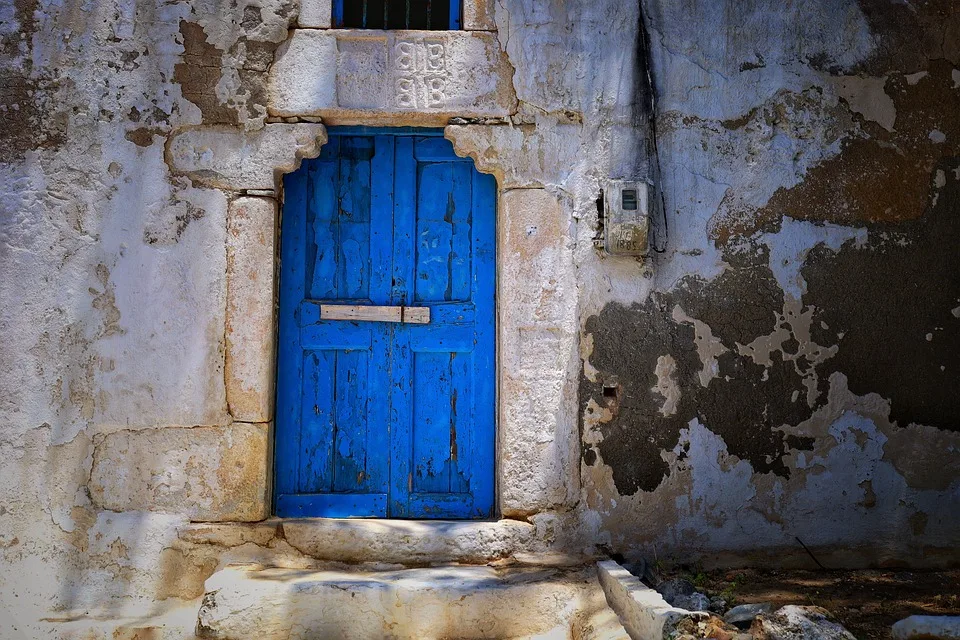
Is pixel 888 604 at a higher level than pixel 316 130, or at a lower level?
lower

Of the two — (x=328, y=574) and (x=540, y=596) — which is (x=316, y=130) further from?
(x=540, y=596)

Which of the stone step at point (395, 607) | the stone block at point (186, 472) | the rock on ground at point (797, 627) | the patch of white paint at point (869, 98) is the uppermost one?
the patch of white paint at point (869, 98)

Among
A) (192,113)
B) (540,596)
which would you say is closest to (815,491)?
(540,596)

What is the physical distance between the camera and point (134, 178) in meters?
3.92

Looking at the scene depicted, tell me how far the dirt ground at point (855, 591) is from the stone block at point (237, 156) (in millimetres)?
2615

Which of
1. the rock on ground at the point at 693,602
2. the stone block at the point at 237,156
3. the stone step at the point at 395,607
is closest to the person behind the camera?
the rock on ground at the point at 693,602

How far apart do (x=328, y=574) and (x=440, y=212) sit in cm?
175

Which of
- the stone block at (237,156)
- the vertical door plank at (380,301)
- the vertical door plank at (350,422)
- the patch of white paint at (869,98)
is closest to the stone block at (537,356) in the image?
the vertical door plank at (380,301)

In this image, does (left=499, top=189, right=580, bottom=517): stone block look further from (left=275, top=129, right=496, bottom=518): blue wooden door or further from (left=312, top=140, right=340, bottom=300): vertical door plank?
(left=312, top=140, right=340, bottom=300): vertical door plank

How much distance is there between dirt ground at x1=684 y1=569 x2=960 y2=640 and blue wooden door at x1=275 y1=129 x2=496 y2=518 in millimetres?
1177

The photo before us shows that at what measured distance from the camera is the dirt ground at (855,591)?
3109 millimetres

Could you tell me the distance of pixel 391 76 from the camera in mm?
3947

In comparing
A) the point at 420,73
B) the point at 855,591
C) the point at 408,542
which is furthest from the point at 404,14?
the point at 855,591

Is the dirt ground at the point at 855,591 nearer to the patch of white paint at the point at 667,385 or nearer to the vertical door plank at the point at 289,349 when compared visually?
the patch of white paint at the point at 667,385
